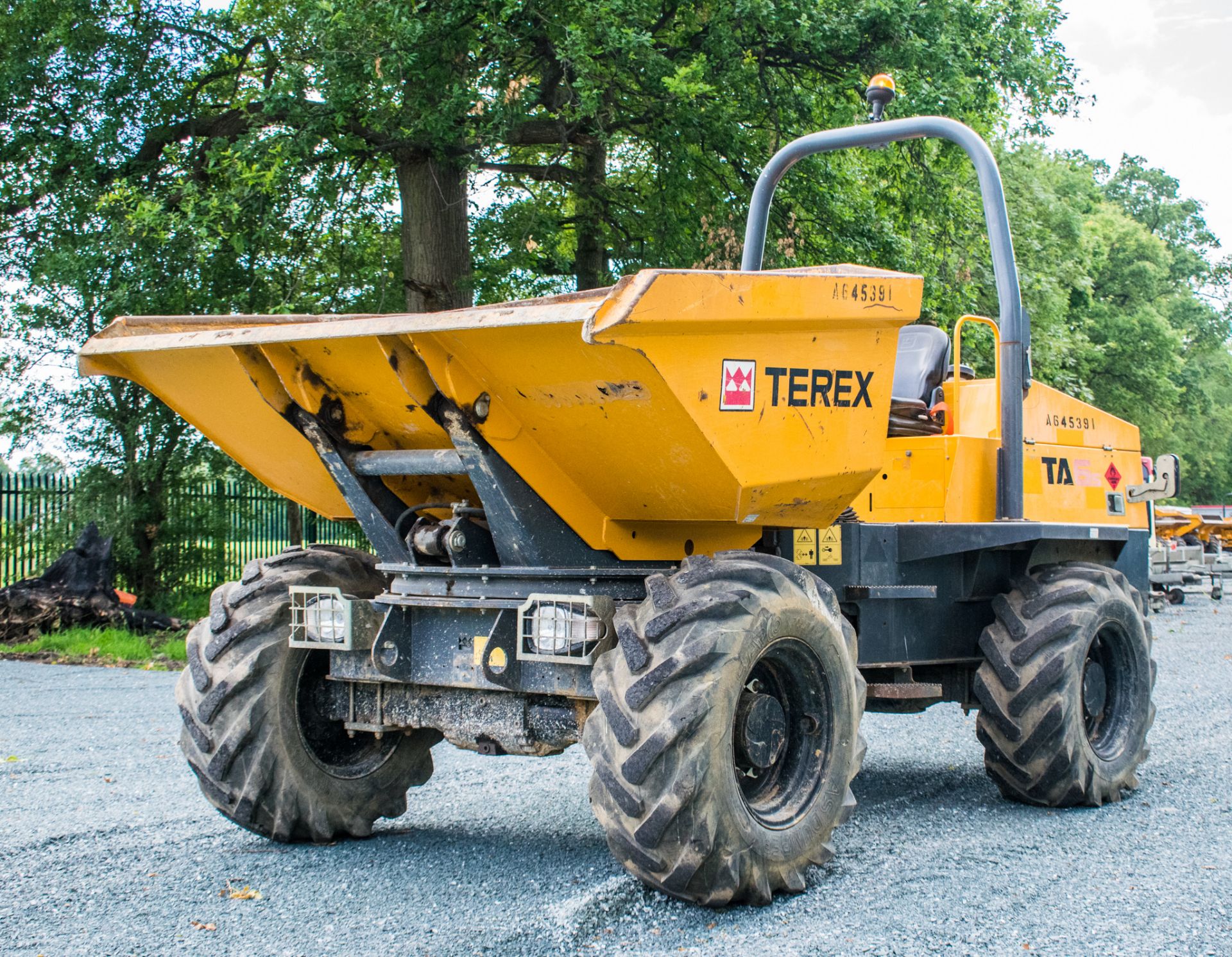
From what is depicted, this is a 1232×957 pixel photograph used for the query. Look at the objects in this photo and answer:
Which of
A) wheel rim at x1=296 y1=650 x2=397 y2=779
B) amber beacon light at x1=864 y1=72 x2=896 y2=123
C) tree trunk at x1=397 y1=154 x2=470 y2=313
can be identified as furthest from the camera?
tree trunk at x1=397 y1=154 x2=470 y2=313

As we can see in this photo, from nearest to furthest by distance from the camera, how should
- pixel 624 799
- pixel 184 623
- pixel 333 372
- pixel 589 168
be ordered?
1. pixel 624 799
2. pixel 333 372
3. pixel 184 623
4. pixel 589 168

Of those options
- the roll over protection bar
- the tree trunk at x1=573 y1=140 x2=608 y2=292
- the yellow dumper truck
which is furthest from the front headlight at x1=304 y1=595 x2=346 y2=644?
the tree trunk at x1=573 y1=140 x2=608 y2=292

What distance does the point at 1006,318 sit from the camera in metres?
5.81

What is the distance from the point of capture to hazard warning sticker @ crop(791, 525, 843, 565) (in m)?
5.18

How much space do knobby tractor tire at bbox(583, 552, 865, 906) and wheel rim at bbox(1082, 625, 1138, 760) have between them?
7.17 ft

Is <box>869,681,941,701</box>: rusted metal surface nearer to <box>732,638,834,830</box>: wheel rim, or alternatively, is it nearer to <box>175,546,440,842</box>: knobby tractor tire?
<box>732,638,834,830</box>: wheel rim

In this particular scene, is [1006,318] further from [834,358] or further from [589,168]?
[589,168]

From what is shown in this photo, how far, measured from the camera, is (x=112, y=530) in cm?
1455

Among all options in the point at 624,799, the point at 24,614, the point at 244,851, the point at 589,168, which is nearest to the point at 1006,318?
the point at 624,799

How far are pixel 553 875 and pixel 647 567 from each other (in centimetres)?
117

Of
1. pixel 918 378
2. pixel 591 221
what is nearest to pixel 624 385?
pixel 918 378

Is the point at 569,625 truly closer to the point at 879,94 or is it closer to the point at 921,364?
the point at 921,364

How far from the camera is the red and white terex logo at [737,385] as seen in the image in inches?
155

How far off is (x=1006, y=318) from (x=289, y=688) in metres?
3.52
